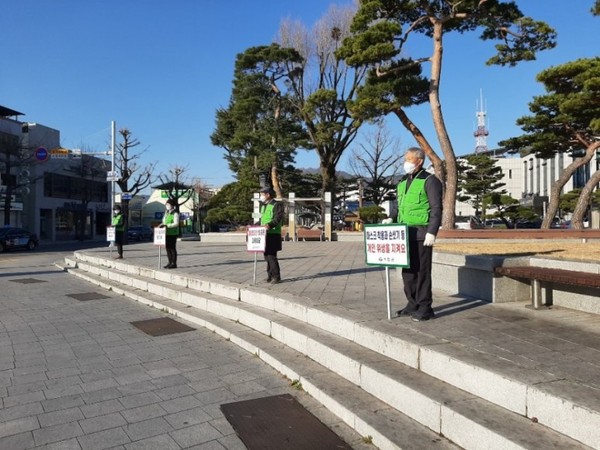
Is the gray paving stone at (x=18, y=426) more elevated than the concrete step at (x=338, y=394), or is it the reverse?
the concrete step at (x=338, y=394)

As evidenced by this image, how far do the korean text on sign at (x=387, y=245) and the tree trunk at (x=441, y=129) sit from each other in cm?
1283

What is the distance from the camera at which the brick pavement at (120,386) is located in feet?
11.6

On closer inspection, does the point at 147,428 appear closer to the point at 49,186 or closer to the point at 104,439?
the point at 104,439

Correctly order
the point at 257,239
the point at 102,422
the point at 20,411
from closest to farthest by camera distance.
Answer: the point at 102,422, the point at 20,411, the point at 257,239

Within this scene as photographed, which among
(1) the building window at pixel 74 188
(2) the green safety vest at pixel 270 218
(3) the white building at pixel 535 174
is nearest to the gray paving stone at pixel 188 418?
(2) the green safety vest at pixel 270 218

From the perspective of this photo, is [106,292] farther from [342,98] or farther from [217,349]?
[342,98]

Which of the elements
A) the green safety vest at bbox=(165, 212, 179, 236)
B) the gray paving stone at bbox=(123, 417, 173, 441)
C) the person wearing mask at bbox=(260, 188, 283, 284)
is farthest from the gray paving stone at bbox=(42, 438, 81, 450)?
the green safety vest at bbox=(165, 212, 179, 236)

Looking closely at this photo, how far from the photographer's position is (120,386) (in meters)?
4.59

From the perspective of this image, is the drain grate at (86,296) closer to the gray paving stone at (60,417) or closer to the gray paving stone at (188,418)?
the gray paving stone at (60,417)

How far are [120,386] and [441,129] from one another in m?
15.4

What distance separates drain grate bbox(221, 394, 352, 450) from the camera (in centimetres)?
334

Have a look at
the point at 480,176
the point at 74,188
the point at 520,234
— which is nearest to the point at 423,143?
the point at 520,234

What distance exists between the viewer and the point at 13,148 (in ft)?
131

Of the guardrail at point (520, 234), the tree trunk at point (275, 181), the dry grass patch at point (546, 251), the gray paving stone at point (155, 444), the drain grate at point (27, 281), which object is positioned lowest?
the drain grate at point (27, 281)
